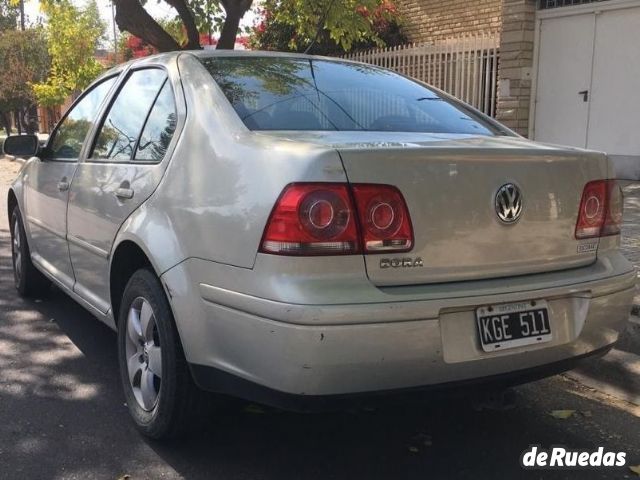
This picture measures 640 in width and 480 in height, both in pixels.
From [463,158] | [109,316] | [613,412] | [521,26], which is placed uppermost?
[521,26]

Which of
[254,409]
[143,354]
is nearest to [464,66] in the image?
[254,409]

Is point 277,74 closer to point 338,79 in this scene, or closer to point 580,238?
point 338,79

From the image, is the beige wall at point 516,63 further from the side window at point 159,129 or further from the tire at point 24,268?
the side window at point 159,129

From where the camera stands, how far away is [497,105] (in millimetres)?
11258

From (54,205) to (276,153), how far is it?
2.33m

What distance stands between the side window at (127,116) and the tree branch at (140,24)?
476cm

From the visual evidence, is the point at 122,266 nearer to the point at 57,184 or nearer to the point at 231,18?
the point at 57,184

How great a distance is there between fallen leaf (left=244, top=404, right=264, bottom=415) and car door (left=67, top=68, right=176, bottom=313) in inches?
34.6

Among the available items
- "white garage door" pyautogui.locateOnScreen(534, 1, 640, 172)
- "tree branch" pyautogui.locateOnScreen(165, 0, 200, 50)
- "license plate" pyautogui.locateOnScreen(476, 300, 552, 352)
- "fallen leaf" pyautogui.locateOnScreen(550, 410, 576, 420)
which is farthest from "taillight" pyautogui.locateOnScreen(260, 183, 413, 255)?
"white garage door" pyautogui.locateOnScreen(534, 1, 640, 172)

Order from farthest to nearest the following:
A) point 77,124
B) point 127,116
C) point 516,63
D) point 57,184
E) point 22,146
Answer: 1. point 516,63
2. point 22,146
3. point 77,124
4. point 57,184
5. point 127,116

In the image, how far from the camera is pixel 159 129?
3.26 meters

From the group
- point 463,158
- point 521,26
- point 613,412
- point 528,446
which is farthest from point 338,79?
point 521,26

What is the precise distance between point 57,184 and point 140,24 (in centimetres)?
467

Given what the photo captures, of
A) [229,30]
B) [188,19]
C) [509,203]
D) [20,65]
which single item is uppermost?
[20,65]
